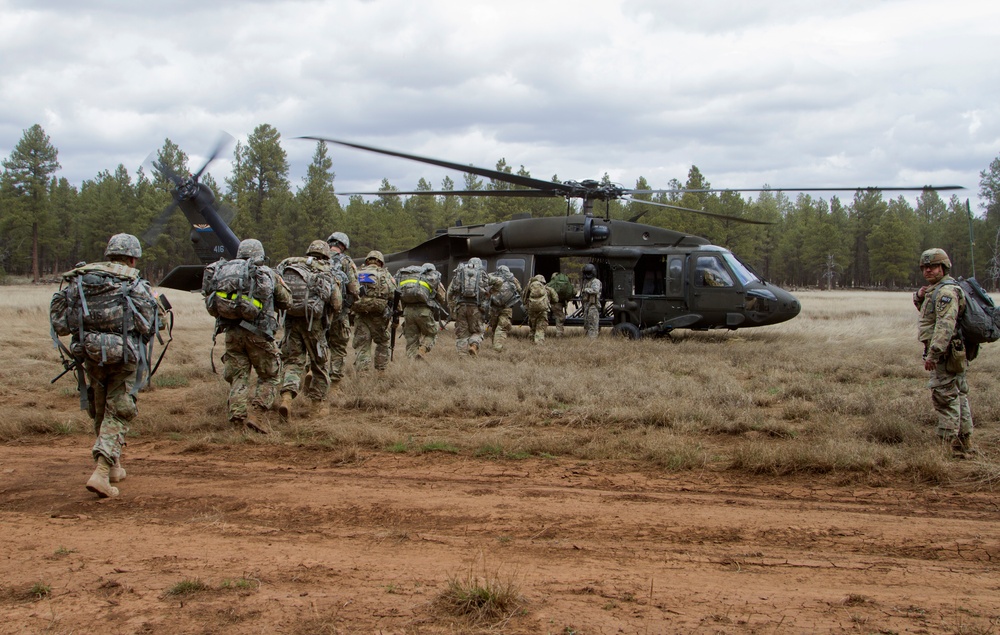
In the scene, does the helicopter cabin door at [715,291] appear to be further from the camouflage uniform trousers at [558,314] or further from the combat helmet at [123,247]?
the combat helmet at [123,247]

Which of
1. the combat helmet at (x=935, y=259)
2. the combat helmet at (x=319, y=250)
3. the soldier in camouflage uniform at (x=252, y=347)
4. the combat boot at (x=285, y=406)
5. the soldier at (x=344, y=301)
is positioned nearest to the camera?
the combat helmet at (x=935, y=259)

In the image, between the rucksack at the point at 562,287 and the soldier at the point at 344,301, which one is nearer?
the soldier at the point at 344,301

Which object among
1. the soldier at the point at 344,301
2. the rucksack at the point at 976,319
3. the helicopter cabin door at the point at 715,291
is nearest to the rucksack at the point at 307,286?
the soldier at the point at 344,301

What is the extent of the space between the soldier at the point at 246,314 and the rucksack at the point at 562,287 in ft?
28.6

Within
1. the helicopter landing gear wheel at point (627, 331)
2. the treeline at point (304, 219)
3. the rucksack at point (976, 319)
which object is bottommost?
the helicopter landing gear wheel at point (627, 331)

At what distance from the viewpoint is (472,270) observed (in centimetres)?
1228

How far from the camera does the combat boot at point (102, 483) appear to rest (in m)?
5.09

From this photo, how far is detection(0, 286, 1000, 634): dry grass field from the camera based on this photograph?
132 inches

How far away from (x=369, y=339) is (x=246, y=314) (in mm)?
3439

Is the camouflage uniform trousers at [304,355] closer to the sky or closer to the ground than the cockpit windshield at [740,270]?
closer to the ground

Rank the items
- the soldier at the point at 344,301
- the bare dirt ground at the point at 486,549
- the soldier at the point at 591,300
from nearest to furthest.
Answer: the bare dirt ground at the point at 486,549 < the soldier at the point at 344,301 < the soldier at the point at 591,300

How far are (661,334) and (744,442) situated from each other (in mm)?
8241

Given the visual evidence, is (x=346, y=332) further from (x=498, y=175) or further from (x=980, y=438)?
(x=980, y=438)

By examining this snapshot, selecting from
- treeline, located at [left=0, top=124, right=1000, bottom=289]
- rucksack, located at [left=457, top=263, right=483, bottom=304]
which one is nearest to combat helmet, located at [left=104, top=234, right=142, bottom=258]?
rucksack, located at [left=457, top=263, right=483, bottom=304]
